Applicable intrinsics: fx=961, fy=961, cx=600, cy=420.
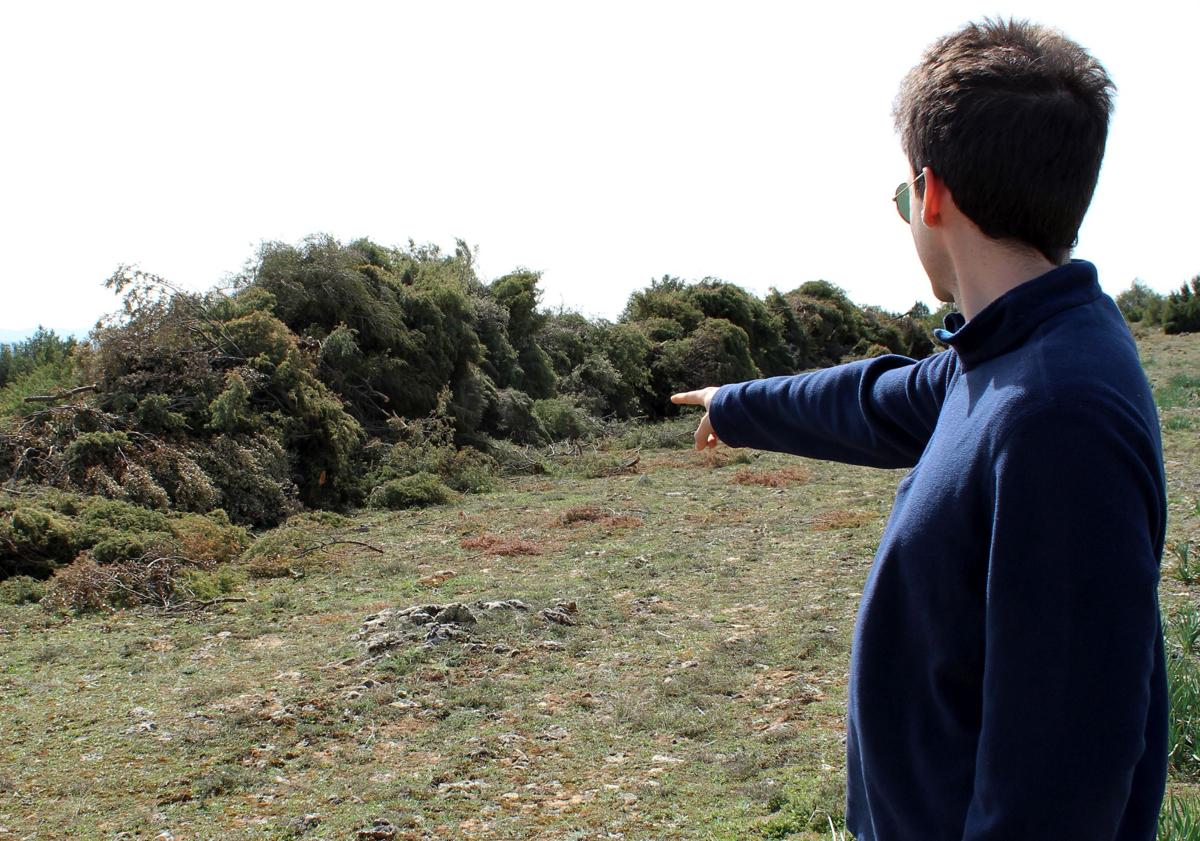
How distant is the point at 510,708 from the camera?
17.3 ft

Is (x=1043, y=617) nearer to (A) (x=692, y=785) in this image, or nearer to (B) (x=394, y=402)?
(A) (x=692, y=785)

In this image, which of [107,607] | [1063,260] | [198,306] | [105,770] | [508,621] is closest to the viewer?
[1063,260]

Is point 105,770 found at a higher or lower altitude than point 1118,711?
lower

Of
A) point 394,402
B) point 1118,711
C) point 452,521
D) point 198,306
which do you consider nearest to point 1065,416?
point 1118,711

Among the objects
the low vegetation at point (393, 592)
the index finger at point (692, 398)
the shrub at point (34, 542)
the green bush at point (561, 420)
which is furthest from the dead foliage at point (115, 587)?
the green bush at point (561, 420)

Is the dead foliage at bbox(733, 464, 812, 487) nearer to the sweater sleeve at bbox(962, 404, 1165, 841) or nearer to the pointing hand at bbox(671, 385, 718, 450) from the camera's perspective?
the pointing hand at bbox(671, 385, 718, 450)

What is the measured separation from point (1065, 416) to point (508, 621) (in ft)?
19.3

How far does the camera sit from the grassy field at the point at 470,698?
4.07 meters

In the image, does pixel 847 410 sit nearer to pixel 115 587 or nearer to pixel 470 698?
pixel 470 698

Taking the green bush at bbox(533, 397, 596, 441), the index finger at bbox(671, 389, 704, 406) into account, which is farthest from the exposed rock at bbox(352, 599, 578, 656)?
the green bush at bbox(533, 397, 596, 441)

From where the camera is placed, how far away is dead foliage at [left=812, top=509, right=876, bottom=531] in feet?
32.4

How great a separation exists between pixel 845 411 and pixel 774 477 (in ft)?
39.1

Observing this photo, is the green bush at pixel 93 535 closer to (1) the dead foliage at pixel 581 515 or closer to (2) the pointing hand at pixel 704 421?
(1) the dead foliage at pixel 581 515

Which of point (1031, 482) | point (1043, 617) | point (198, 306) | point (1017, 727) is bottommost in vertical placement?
point (1017, 727)
